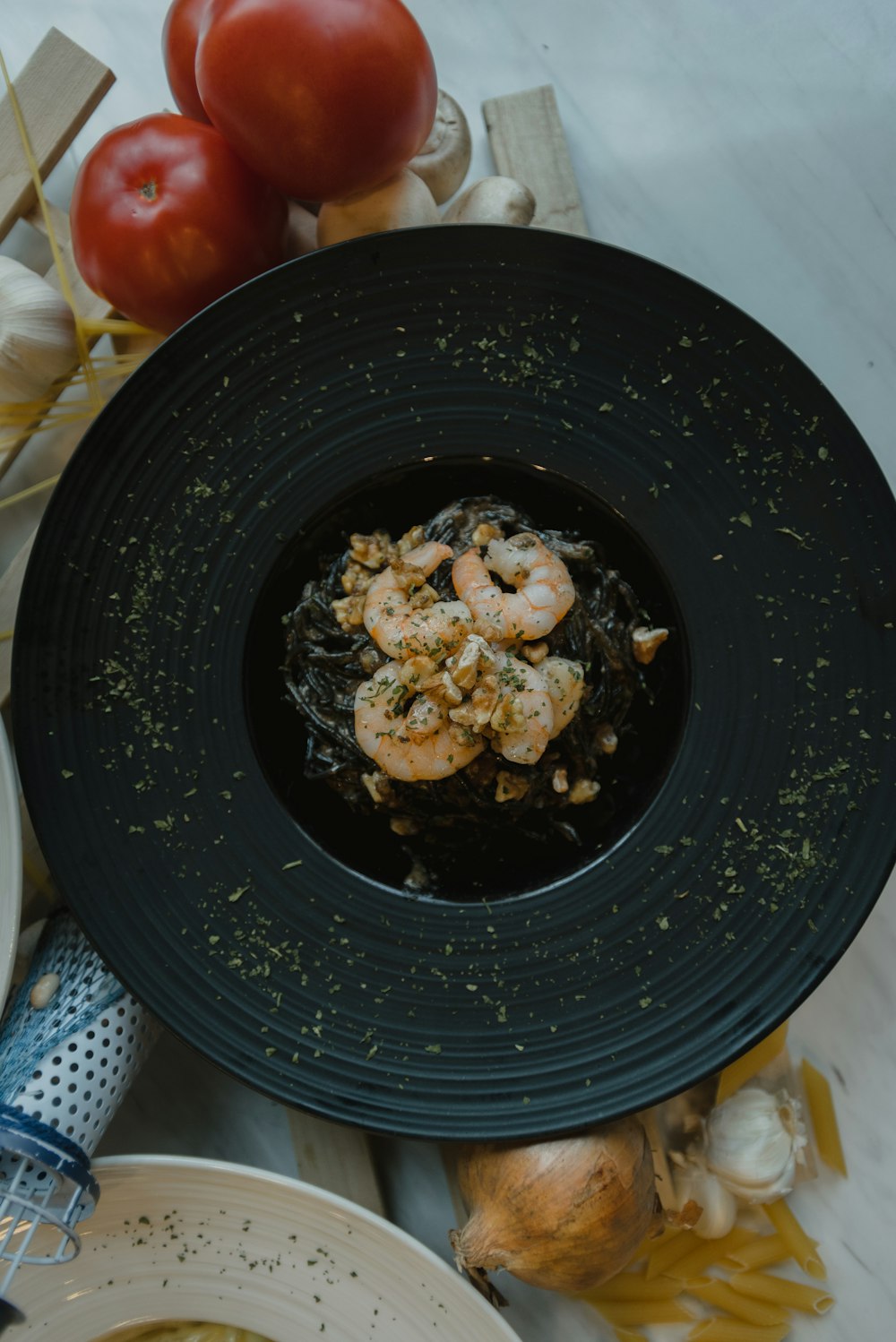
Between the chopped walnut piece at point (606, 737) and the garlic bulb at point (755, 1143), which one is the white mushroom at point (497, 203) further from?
the garlic bulb at point (755, 1143)

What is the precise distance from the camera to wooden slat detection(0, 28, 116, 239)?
2.43 m

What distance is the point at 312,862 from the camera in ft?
7.00

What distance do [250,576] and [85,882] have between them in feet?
2.40

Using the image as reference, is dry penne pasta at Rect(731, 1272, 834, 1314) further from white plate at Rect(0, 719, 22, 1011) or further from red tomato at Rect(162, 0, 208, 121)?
red tomato at Rect(162, 0, 208, 121)

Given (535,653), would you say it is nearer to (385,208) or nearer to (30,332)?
(385,208)

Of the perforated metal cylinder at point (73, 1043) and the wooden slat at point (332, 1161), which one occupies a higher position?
the perforated metal cylinder at point (73, 1043)

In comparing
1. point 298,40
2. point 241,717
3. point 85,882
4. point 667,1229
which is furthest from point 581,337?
point 667,1229

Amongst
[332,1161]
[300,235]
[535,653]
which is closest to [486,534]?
[535,653]

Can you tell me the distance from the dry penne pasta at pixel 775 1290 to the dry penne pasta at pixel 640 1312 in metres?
0.15

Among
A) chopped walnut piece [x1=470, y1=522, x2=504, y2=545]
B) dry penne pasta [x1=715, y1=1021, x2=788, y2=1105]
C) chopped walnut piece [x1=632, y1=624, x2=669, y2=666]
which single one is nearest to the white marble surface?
dry penne pasta [x1=715, y1=1021, x2=788, y2=1105]

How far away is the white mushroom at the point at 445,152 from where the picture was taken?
244 cm

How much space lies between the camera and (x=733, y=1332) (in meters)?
2.51

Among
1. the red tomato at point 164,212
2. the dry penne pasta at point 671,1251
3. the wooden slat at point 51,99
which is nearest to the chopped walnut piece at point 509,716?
the red tomato at point 164,212

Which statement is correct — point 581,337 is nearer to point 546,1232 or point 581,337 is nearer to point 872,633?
point 872,633
